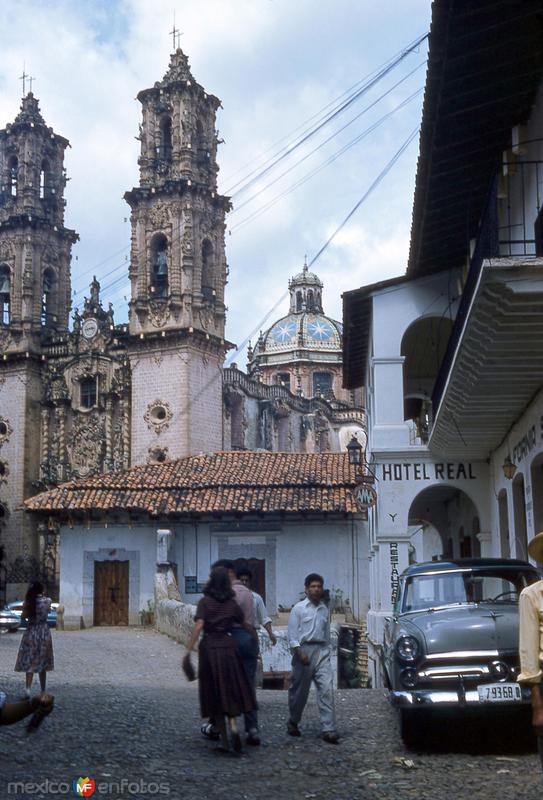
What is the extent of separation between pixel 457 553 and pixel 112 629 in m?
10.6

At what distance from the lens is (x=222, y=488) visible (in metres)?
30.7

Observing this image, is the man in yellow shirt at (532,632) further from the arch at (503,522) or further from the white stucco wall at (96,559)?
the white stucco wall at (96,559)

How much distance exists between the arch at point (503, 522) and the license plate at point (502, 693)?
1011 cm

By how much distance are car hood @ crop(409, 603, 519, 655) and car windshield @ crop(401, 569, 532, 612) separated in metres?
0.68

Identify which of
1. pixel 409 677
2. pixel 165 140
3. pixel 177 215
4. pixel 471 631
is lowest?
pixel 409 677

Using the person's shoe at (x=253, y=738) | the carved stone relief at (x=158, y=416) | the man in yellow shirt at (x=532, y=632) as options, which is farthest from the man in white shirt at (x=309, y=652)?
the carved stone relief at (x=158, y=416)

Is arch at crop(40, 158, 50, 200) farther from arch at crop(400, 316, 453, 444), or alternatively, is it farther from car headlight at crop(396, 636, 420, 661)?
car headlight at crop(396, 636, 420, 661)

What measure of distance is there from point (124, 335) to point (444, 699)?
36805mm

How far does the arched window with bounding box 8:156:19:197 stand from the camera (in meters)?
49.0

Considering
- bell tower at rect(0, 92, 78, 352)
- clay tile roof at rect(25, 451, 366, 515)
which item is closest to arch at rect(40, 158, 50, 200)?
bell tower at rect(0, 92, 78, 352)

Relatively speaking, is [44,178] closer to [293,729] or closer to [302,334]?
[302,334]

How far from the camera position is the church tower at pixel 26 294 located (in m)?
45.0

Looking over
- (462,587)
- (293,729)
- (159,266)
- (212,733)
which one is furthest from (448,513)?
(159,266)

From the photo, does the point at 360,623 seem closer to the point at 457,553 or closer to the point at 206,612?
the point at 457,553
